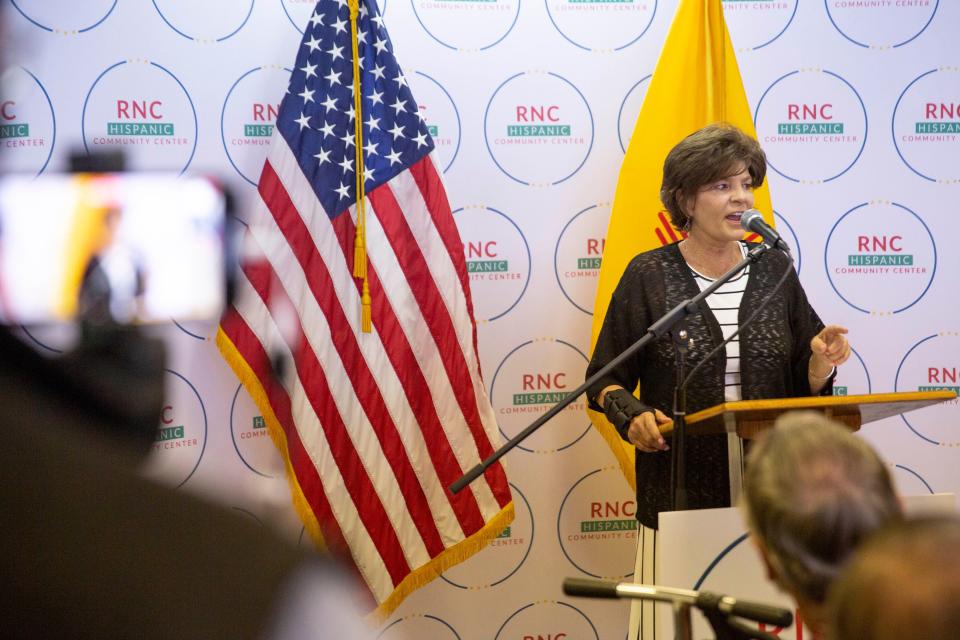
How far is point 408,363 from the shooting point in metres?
3.47

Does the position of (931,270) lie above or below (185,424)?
above

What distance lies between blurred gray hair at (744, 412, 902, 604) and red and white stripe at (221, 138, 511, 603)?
2.20 metres

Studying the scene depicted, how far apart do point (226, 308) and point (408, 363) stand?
0.71 metres

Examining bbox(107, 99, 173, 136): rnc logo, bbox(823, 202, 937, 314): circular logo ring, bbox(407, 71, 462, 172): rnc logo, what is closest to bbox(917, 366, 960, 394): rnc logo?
bbox(823, 202, 937, 314): circular logo ring

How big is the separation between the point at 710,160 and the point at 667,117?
2.47 ft

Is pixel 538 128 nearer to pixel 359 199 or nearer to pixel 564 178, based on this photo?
pixel 564 178

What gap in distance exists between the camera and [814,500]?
4.05 feet

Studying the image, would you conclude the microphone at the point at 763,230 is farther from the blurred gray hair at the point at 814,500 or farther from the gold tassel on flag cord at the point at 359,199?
the gold tassel on flag cord at the point at 359,199

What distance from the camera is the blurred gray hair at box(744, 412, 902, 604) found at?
1.20 meters

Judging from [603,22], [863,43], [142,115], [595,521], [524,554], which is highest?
[603,22]

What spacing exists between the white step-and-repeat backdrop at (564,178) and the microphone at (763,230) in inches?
55.5

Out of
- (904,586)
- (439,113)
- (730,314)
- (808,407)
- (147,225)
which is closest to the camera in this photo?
(904,586)

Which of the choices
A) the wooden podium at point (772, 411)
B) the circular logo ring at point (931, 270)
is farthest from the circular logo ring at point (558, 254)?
the wooden podium at point (772, 411)

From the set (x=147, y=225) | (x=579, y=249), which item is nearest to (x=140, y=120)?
(x=147, y=225)
